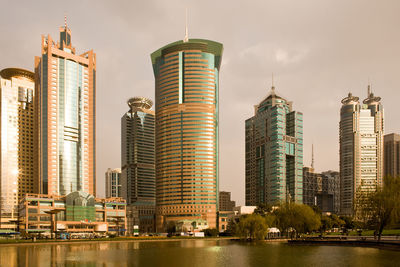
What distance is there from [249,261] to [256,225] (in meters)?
68.5

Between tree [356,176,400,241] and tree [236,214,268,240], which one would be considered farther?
tree [236,214,268,240]

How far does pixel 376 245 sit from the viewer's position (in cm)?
9344

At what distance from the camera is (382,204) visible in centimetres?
9231

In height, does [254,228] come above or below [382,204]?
below

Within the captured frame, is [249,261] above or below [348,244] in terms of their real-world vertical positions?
above

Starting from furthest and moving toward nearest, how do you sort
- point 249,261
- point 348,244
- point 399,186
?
point 348,244, point 399,186, point 249,261

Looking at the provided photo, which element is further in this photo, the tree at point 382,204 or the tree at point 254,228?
the tree at point 254,228

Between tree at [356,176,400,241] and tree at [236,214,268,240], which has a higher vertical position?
tree at [356,176,400,241]

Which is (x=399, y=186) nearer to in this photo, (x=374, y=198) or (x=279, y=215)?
(x=374, y=198)

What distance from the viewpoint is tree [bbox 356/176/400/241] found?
91000mm

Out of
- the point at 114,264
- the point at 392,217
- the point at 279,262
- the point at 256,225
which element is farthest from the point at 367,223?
the point at 114,264

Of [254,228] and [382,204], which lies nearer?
[382,204]

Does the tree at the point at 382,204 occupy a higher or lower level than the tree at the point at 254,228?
higher

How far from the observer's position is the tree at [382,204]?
91000mm
